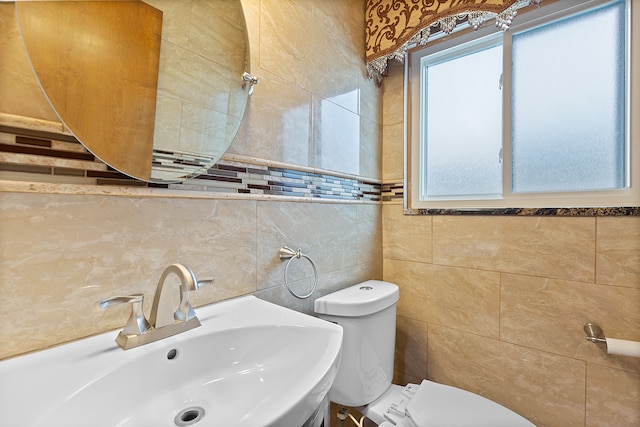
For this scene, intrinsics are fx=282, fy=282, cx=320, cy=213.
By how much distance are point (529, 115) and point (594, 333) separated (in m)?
0.91

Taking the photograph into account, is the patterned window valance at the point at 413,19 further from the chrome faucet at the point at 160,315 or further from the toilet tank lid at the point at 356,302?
the chrome faucet at the point at 160,315

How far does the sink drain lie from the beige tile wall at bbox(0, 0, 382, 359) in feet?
0.89

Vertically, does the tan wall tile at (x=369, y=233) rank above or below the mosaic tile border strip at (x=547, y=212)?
below

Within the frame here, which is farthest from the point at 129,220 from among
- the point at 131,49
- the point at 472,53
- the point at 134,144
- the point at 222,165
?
the point at 472,53

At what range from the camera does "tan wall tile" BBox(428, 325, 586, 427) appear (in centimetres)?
A: 109

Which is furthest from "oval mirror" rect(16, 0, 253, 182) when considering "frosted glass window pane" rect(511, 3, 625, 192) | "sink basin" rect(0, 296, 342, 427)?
"frosted glass window pane" rect(511, 3, 625, 192)

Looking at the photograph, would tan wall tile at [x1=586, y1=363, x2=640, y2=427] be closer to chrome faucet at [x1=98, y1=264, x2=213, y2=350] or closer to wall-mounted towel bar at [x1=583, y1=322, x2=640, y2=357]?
wall-mounted towel bar at [x1=583, y1=322, x2=640, y2=357]

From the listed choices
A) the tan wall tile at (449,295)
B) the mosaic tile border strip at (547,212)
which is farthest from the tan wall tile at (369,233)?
the mosaic tile border strip at (547,212)

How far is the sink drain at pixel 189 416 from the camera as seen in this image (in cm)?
56

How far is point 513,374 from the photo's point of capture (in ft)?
3.93

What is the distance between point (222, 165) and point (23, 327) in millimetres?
559

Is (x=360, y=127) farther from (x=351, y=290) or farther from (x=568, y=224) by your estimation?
(x=568, y=224)

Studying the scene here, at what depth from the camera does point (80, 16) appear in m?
0.60

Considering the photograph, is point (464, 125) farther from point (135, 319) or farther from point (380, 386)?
point (135, 319)
